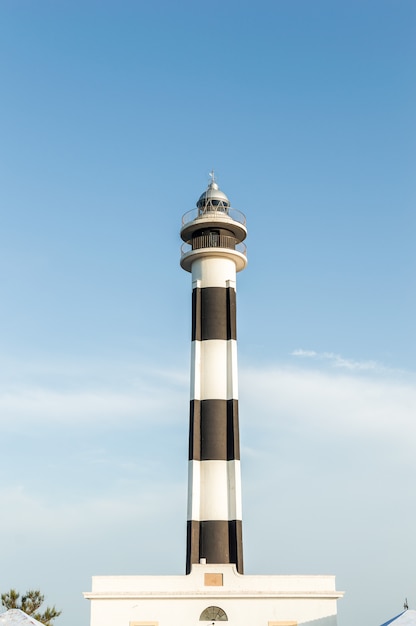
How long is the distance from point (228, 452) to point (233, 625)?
783cm

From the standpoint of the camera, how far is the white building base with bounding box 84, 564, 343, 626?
33688mm

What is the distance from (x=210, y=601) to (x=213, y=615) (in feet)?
1.93

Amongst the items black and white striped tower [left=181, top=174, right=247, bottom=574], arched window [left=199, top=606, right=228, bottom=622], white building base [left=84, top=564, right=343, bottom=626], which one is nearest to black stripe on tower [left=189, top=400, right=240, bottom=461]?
black and white striped tower [left=181, top=174, right=247, bottom=574]

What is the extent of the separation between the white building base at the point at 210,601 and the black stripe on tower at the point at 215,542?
1.91 metres

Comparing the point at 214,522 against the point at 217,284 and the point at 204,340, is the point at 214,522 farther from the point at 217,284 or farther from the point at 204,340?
the point at 217,284

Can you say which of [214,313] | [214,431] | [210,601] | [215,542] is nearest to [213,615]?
[210,601]

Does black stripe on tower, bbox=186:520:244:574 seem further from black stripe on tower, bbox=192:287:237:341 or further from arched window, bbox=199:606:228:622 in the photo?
black stripe on tower, bbox=192:287:237:341

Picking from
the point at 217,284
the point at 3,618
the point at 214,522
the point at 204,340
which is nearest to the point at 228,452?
the point at 214,522

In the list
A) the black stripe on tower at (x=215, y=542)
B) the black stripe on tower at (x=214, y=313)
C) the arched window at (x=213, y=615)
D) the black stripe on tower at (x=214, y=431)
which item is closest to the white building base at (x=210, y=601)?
the arched window at (x=213, y=615)

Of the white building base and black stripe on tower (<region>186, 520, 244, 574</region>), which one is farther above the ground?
black stripe on tower (<region>186, 520, 244, 574</region>)

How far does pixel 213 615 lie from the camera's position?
111ft

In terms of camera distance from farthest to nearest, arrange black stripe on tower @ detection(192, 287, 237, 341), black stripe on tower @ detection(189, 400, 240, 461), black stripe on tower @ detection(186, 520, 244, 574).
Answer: black stripe on tower @ detection(192, 287, 237, 341)
black stripe on tower @ detection(189, 400, 240, 461)
black stripe on tower @ detection(186, 520, 244, 574)

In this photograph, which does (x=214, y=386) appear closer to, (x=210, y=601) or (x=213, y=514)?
(x=213, y=514)

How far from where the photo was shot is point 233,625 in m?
33.6
